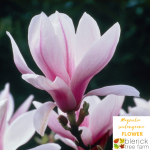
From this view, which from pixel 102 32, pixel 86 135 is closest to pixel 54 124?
pixel 86 135

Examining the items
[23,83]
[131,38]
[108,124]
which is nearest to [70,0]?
[131,38]

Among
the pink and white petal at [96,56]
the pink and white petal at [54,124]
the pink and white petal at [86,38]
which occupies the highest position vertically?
the pink and white petal at [86,38]

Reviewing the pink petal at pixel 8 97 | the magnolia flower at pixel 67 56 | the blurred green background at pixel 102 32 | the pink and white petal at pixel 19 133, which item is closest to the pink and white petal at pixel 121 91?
the magnolia flower at pixel 67 56

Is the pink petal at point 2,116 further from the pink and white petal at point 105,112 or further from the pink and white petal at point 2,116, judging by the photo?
the pink and white petal at point 105,112

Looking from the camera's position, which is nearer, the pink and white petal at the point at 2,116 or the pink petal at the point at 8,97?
the pink and white petal at the point at 2,116

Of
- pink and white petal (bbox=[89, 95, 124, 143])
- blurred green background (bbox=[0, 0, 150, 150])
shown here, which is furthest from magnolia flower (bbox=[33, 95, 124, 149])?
blurred green background (bbox=[0, 0, 150, 150])

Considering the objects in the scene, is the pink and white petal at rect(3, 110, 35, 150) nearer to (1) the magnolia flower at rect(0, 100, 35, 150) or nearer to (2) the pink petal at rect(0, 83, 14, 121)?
(1) the magnolia flower at rect(0, 100, 35, 150)
